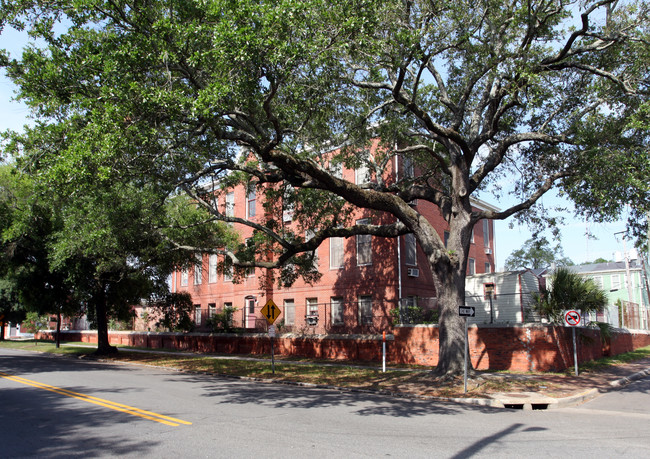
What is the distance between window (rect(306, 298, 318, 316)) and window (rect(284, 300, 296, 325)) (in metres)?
1.39

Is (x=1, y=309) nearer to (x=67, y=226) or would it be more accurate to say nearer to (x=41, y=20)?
(x=67, y=226)

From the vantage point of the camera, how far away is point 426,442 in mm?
7594

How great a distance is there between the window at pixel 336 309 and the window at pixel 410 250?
4494 millimetres

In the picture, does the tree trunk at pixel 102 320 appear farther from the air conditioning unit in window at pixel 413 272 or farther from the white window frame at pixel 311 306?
the air conditioning unit in window at pixel 413 272

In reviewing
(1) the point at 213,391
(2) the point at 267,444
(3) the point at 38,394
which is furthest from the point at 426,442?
(3) the point at 38,394

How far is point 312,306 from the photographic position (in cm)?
2872

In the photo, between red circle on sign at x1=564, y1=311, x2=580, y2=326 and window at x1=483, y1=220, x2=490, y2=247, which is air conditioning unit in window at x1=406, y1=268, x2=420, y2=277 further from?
window at x1=483, y1=220, x2=490, y2=247

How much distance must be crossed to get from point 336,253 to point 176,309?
40.7 feet

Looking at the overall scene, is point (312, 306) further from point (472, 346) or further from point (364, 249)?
point (472, 346)

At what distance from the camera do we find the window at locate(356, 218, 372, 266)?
26.5 meters

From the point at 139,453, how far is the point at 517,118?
16.6m

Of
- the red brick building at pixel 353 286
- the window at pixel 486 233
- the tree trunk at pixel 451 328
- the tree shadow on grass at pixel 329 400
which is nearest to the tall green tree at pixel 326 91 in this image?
the tree trunk at pixel 451 328

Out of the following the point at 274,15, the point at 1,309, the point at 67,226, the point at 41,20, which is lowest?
the point at 1,309

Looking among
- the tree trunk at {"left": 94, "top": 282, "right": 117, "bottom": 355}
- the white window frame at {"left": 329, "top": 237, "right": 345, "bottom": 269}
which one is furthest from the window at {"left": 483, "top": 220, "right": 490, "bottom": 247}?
the tree trunk at {"left": 94, "top": 282, "right": 117, "bottom": 355}
